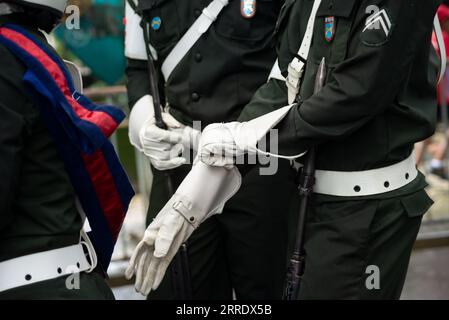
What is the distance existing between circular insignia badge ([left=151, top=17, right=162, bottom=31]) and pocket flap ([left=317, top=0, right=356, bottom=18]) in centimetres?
105

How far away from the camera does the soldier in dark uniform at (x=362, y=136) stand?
2.33 metres

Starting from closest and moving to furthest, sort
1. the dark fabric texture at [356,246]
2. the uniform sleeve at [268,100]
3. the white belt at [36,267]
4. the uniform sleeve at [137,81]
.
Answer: the white belt at [36,267], the dark fabric texture at [356,246], the uniform sleeve at [268,100], the uniform sleeve at [137,81]

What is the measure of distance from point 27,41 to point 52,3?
6.8 inches

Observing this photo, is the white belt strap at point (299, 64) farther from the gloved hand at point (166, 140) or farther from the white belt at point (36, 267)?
the white belt at point (36, 267)

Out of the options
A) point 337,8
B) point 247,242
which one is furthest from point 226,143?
point 247,242

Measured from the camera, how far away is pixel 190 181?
8.61 feet

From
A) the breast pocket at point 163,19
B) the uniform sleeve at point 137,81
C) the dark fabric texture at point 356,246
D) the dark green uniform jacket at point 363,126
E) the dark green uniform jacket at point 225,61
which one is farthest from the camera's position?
the uniform sleeve at point 137,81

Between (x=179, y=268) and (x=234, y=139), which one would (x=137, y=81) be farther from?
(x=234, y=139)

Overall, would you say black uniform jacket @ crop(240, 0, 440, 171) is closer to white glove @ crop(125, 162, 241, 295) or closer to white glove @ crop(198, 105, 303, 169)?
white glove @ crop(198, 105, 303, 169)

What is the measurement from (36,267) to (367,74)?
3.67 ft

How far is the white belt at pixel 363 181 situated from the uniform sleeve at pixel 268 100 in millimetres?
317

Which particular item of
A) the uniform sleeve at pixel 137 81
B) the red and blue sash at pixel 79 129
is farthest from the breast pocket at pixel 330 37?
the uniform sleeve at pixel 137 81

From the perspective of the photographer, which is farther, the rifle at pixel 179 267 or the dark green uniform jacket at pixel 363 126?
the rifle at pixel 179 267
